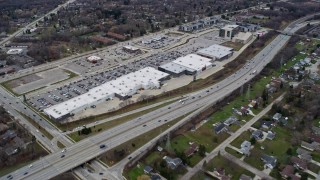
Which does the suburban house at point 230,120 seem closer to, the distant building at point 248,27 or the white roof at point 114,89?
the white roof at point 114,89

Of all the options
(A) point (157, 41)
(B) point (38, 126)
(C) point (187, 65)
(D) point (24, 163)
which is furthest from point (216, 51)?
(D) point (24, 163)

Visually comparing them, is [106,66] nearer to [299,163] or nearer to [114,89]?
[114,89]

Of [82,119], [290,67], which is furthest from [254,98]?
[82,119]

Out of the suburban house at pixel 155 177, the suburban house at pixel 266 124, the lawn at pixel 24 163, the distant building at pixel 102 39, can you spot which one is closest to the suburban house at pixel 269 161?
the suburban house at pixel 266 124

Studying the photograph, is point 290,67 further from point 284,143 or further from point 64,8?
point 64,8

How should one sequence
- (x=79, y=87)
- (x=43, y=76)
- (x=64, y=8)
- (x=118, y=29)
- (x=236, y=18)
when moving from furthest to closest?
(x=64, y=8) → (x=236, y=18) → (x=118, y=29) → (x=43, y=76) → (x=79, y=87)

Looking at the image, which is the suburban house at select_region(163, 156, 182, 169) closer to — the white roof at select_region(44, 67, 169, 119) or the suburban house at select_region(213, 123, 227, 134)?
the suburban house at select_region(213, 123, 227, 134)
